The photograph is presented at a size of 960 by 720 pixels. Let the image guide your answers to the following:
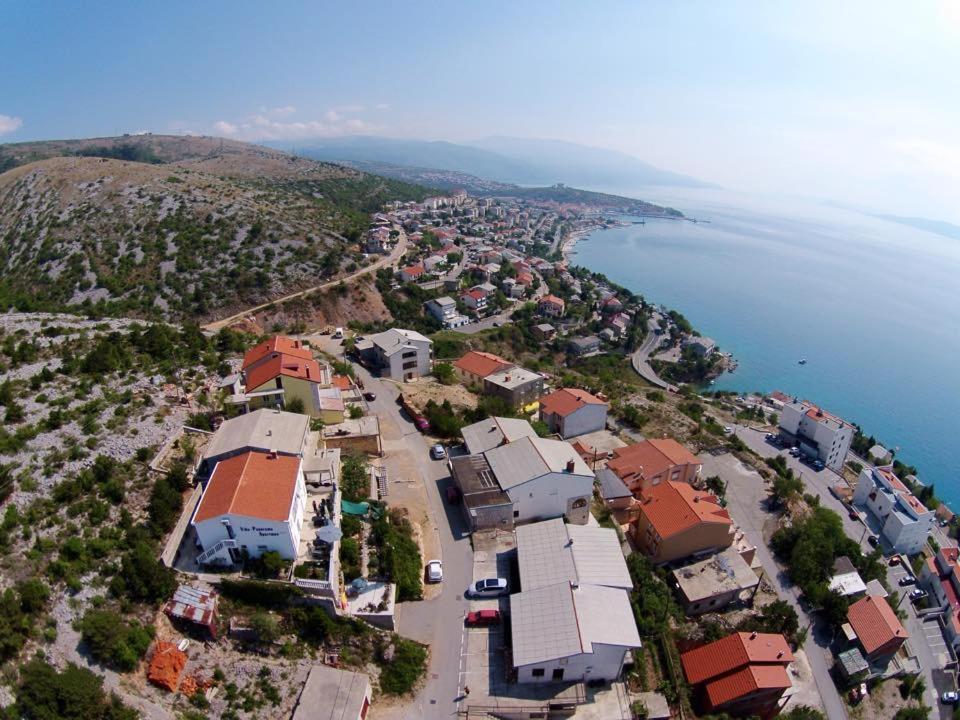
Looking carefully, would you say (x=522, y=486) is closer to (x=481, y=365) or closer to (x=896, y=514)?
(x=481, y=365)

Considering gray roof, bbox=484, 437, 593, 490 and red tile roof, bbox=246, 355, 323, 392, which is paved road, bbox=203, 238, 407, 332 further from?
gray roof, bbox=484, 437, 593, 490

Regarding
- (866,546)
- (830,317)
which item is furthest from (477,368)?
(830,317)

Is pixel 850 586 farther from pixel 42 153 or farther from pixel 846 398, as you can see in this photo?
pixel 42 153

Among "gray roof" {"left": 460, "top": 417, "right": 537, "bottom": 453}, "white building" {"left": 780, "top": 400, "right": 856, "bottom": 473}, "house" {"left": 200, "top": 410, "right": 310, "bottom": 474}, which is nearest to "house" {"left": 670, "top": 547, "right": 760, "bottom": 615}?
"gray roof" {"left": 460, "top": 417, "right": 537, "bottom": 453}

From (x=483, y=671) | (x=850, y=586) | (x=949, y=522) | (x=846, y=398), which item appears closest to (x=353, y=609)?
(x=483, y=671)

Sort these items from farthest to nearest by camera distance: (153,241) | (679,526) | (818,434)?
(153,241) → (818,434) → (679,526)

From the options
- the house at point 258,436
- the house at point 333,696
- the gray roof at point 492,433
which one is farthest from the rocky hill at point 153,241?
the house at point 333,696

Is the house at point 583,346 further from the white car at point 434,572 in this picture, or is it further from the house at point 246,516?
the house at point 246,516
